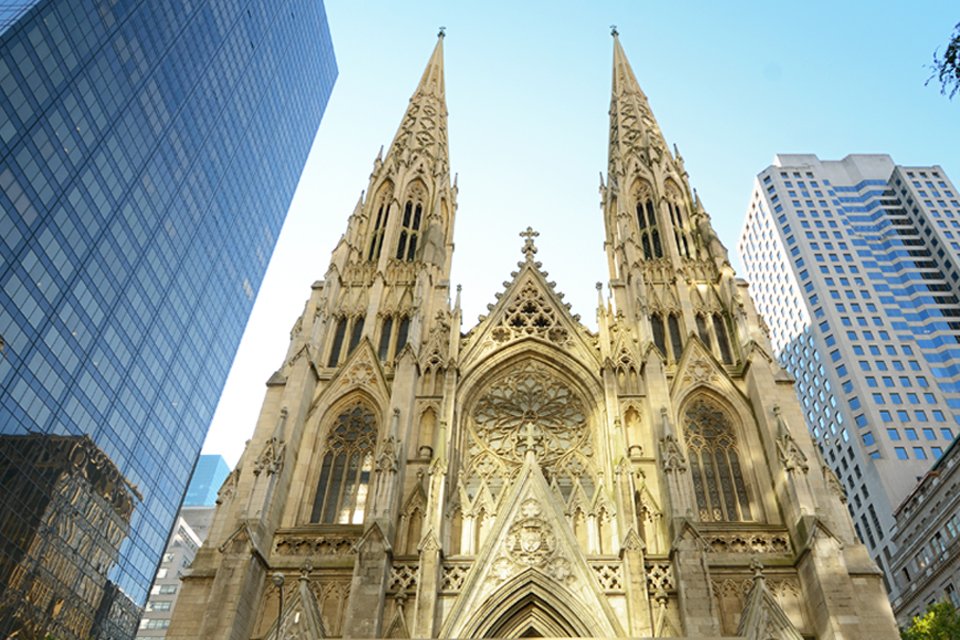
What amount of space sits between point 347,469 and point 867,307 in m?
58.2

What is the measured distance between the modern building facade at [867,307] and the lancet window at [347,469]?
4171 centimetres

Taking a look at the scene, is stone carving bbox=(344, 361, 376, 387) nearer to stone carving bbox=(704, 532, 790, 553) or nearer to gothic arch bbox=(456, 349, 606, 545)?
gothic arch bbox=(456, 349, 606, 545)

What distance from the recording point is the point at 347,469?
80.4ft

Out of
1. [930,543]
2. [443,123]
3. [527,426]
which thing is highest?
[443,123]

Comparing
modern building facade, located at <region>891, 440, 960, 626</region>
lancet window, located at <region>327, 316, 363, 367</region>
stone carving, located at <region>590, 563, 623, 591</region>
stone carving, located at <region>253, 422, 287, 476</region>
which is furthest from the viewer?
modern building facade, located at <region>891, 440, 960, 626</region>

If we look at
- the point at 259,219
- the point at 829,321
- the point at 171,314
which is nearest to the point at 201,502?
the point at 259,219

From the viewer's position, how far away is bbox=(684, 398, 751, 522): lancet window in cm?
2298

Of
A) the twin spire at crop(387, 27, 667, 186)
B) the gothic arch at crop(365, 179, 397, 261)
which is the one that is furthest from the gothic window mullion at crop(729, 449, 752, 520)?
the twin spire at crop(387, 27, 667, 186)

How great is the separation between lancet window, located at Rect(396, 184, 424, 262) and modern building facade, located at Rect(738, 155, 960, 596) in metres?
40.1

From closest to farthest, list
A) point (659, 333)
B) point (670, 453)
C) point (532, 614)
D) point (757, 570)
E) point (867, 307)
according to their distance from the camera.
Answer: point (757, 570) < point (532, 614) < point (670, 453) < point (659, 333) < point (867, 307)

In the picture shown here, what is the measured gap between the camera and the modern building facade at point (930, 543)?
39812 mm

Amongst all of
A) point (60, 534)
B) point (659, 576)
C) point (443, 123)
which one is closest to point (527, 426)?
point (659, 576)

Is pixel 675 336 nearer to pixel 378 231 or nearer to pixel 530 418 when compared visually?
pixel 530 418

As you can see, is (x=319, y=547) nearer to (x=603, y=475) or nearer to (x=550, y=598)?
(x=550, y=598)
